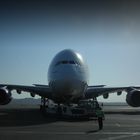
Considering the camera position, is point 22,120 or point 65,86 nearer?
point 22,120

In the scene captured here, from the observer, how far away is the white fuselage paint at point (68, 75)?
33.0 meters

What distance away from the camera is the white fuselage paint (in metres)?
33.0

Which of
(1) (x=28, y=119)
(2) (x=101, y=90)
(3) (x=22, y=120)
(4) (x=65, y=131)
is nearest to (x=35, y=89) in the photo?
(2) (x=101, y=90)

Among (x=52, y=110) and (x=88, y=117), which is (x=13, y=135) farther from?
(x=52, y=110)

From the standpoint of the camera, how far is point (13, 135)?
18.1 meters

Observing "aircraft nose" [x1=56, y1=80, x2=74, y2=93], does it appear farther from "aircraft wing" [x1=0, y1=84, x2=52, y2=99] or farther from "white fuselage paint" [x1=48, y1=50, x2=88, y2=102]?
"aircraft wing" [x1=0, y1=84, x2=52, y2=99]

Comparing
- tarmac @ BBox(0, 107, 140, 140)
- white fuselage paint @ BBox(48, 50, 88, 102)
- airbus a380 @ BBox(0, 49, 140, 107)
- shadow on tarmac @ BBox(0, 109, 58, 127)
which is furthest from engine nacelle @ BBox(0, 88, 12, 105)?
tarmac @ BBox(0, 107, 140, 140)

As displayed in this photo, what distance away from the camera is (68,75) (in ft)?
108

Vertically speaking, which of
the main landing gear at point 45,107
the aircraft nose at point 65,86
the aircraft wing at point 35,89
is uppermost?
the aircraft nose at point 65,86

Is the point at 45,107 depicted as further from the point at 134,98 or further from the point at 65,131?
the point at 65,131

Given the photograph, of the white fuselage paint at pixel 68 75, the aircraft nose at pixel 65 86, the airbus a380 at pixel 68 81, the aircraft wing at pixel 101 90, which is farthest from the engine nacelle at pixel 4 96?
the aircraft wing at pixel 101 90

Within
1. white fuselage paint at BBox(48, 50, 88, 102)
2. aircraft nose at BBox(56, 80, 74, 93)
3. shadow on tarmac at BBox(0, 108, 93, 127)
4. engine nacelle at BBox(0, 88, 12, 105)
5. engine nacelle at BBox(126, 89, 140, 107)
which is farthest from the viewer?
engine nacelle at BBox(126, 89, 140, 107)

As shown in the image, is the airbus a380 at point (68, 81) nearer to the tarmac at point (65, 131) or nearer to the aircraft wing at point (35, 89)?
the aircraft wing at point (35, 89)

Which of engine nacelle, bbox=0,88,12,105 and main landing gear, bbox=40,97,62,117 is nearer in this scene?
main landing gear, bbox=40,97,62,117
